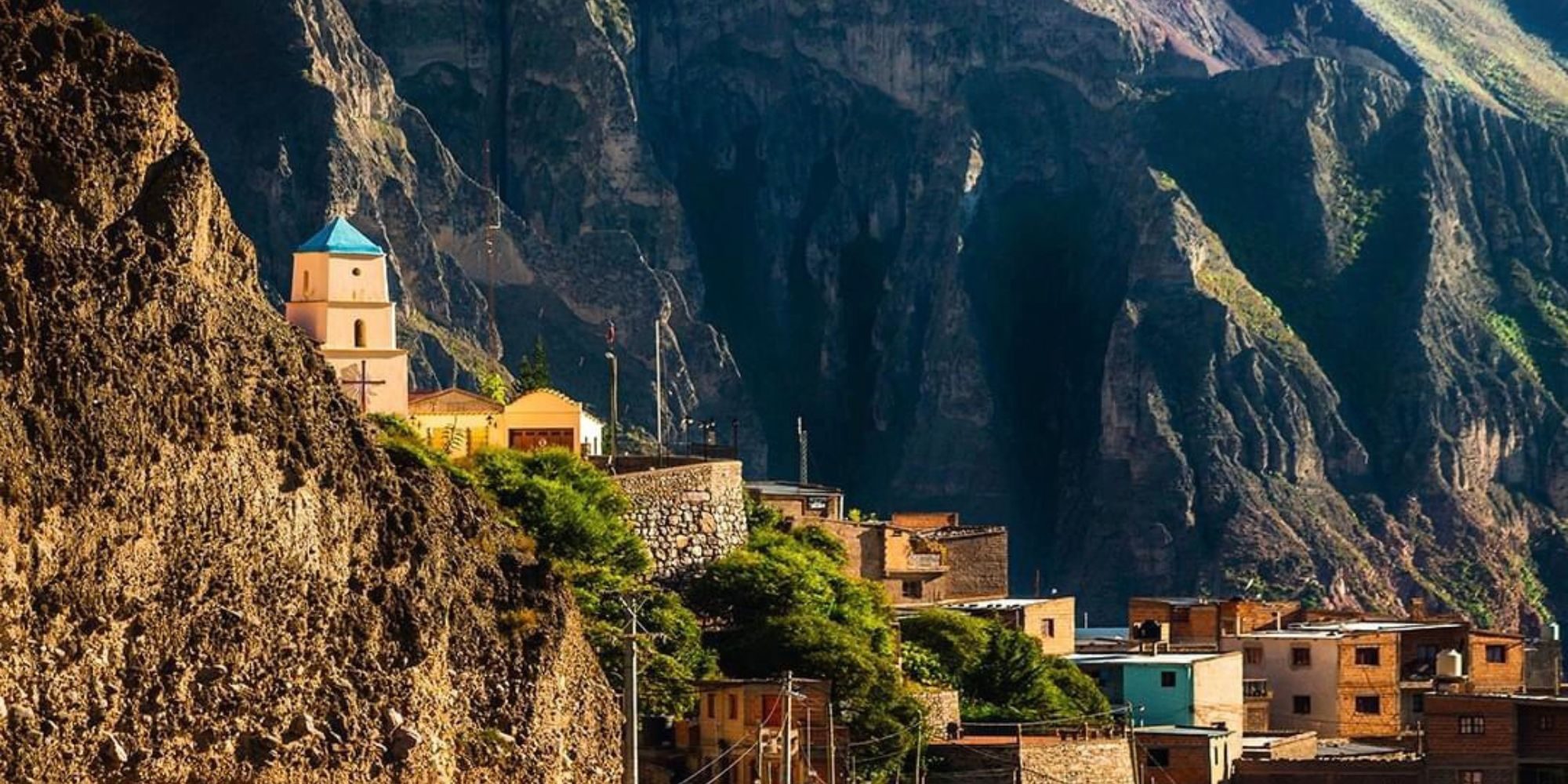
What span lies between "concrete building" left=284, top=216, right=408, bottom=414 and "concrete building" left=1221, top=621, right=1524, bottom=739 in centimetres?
2710

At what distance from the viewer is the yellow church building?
381 ft

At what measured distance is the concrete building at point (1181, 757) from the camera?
358ft

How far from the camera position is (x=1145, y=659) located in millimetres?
123438

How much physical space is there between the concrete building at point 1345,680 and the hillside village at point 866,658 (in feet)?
0.25

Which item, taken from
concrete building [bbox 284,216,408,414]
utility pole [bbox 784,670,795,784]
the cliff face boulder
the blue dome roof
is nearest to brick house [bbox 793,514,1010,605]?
the blue dome roof

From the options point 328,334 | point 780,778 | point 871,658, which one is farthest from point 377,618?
point 328,334

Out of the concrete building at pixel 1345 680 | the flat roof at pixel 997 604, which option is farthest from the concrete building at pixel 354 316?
the concrete building at pixel 1345 680

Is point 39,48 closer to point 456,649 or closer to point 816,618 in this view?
point 456,649

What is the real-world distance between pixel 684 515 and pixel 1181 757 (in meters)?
12.7

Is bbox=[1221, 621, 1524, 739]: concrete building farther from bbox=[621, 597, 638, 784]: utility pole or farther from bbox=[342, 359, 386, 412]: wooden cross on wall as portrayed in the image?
bbox=[621, 597, 638, 784]: utility pole

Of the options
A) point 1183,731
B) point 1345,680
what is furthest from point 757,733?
point 1345,680

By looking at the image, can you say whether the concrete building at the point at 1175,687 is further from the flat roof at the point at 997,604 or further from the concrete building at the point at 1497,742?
the concrete building at the point at 1497,742

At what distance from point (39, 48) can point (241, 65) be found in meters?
123

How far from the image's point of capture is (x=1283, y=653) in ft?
431
